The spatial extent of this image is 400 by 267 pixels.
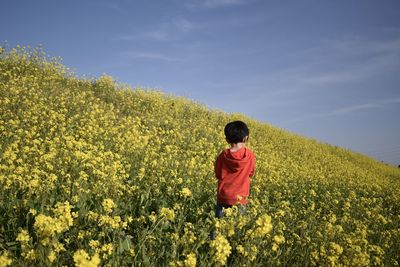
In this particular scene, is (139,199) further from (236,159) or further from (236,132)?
(236,132)

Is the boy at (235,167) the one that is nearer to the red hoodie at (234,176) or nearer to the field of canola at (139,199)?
the red hoodie at (234,176)

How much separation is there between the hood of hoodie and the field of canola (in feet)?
2.39

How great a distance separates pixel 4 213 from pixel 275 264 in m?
3.40

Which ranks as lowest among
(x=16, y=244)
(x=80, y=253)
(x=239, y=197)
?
(x=16, y=244)

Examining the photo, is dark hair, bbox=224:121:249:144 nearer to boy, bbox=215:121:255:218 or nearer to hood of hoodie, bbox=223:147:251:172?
boy, bbox=215:121:255:218

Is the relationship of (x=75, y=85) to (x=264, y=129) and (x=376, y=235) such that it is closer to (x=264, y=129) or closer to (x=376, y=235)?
(x=264, y=129)

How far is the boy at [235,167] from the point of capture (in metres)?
4.44

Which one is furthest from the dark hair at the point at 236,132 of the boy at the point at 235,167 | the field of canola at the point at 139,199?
the field of canola at the point at 139,199

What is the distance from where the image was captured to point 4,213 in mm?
Answer: 4234

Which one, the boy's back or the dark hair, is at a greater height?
the dark hair

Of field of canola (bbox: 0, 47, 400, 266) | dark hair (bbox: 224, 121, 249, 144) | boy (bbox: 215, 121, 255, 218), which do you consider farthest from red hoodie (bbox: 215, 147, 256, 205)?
field of canola (bbox: 0, 47, 400, 266)

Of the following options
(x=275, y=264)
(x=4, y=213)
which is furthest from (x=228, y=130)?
(x=4, y=213)

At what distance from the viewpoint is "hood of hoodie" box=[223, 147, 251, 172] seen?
4465 mm

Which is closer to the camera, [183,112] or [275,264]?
[275,264]
